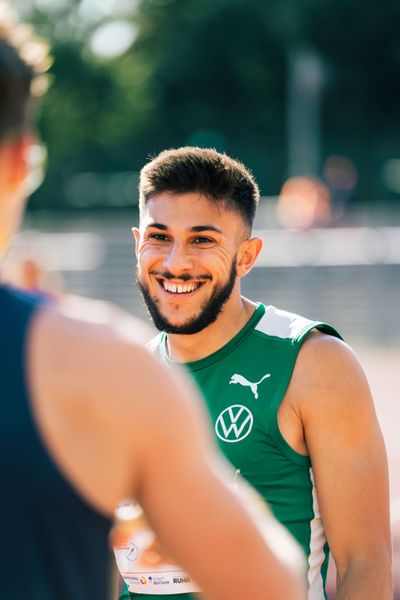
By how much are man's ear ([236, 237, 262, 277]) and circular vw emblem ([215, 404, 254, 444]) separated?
470 mm

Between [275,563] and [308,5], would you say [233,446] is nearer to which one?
[275,563]

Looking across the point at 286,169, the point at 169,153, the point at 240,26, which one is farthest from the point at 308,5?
the point at 169,153

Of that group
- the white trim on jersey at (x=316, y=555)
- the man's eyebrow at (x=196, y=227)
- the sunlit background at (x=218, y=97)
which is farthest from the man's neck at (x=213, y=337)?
the sunlit background at (x=218, y=97)

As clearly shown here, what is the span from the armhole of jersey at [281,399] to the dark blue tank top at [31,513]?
145 cm

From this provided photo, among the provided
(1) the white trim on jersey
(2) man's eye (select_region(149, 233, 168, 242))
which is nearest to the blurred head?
(1) the white trim on jersey

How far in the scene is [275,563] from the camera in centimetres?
131

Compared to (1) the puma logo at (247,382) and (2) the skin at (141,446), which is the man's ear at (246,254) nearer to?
(1) the puma logo at (247,382)

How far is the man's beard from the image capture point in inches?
118

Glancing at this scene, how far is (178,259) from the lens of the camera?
299 centimetres

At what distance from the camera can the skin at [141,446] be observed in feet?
4.05

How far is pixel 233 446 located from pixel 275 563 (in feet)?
4.74

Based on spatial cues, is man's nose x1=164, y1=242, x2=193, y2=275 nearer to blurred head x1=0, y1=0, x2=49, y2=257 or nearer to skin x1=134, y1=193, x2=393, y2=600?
skin x1=134, y1=193, x2=393, y2=600

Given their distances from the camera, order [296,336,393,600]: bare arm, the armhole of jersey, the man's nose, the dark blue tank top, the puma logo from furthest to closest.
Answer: the man's nose, the puma logo, the armhole of jersey, [296,336,393,600]: bare arm, the dark blue tank top

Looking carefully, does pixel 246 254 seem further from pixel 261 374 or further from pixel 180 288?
pixel 261 374
